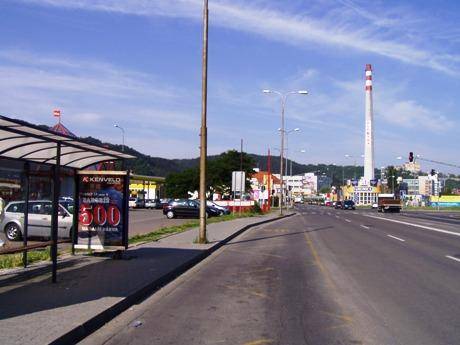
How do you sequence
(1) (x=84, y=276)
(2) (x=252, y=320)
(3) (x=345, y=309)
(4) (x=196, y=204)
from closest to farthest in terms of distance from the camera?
(2) (x=252, y=320), (3) (x=345, y=309), (1) (x=84, y=276), (4) (x=196, y=204)

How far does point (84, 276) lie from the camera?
1102cm

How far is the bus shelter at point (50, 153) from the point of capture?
9.14m

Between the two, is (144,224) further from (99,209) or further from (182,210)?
(99,209)

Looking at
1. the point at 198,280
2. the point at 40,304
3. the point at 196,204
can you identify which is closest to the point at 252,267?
the point at 198,280

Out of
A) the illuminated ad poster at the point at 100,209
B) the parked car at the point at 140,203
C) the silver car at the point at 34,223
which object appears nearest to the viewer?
the illuminated ad poster at the point at 100,209

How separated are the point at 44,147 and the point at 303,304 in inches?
226

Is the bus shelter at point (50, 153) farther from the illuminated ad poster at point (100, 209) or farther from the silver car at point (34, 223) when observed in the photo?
the silver car at point (34, 223)

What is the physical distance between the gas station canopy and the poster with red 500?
19.4 inches

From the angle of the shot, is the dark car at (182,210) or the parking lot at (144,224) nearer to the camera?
the parking lot at (144,224)

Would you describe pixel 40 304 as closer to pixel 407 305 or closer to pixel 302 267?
pixel 407 305

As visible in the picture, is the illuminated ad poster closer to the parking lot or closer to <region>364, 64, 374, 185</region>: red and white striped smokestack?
the parking lot

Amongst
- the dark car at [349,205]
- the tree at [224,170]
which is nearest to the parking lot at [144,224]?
the tree at [224,170]

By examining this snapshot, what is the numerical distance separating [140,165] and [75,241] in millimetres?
139436

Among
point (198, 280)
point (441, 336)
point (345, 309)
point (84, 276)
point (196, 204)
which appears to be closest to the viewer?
point (441, 336)
